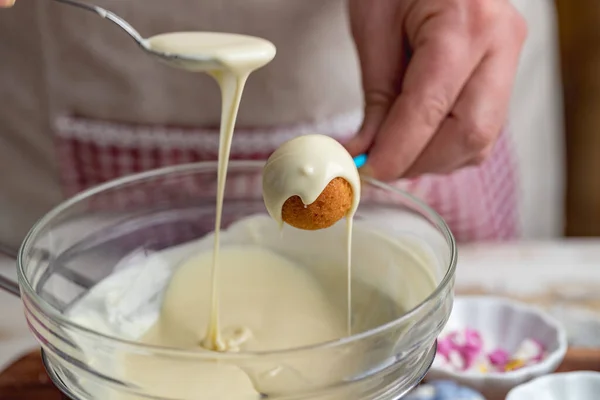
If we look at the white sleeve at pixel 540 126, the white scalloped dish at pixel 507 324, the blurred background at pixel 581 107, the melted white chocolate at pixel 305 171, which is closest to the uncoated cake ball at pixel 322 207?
the melted white chocolate at pixel 305 171

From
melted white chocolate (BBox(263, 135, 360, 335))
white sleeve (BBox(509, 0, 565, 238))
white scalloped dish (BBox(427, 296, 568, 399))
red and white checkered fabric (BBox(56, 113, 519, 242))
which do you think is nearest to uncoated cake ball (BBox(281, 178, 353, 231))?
melted white chocolate (BBox(263, 135, 360, 335))

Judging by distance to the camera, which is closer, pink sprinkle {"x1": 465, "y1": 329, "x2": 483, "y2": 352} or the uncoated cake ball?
the uncoated cake ball

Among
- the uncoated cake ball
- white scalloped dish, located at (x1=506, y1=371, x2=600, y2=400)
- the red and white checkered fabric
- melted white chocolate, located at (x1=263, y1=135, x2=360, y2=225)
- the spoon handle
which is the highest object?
the spoon handle

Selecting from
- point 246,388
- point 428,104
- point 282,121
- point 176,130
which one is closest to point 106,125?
point 176,130

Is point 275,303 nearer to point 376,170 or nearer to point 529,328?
point 376,170

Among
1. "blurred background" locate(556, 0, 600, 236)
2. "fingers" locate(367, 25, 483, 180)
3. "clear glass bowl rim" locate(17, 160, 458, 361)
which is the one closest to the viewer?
"clear glass bowl rim" locate(17, 160, 458, 361)

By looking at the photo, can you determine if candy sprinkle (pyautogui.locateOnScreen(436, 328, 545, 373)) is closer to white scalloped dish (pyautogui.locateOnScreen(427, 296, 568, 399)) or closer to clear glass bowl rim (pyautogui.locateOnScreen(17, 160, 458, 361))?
white scalloped dish (pyautogui.locateOnScreen(427, 296, 568, 399))
